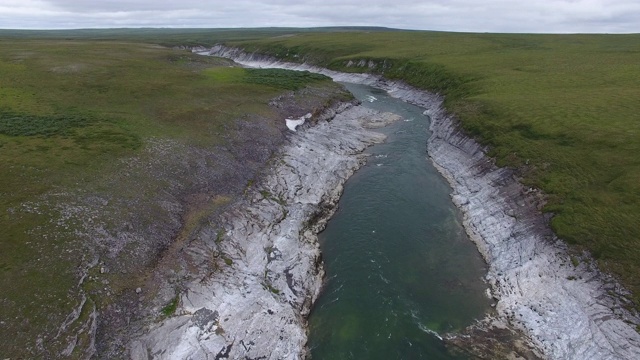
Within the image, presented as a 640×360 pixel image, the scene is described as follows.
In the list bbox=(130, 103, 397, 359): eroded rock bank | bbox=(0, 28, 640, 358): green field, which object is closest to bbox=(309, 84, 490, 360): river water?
bbox=(130, 103, 397, 359): eroded rock bank

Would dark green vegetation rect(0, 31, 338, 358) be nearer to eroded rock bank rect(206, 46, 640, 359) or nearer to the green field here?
the green field

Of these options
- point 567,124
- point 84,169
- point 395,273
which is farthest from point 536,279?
point 84,169

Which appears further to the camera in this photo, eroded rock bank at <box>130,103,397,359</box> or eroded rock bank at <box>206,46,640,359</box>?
eroded rock bank at <box>206,46,640,359</box>

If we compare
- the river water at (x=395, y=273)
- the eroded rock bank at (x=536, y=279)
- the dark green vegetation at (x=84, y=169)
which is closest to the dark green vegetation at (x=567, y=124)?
the eroded rock bank at (x=536, y=279)

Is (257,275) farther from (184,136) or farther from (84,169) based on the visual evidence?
(184,136)

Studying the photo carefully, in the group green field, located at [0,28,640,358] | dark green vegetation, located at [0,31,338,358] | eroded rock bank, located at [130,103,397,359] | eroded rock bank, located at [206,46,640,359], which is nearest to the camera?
dark green vegetation, located at [0,31,338,358]

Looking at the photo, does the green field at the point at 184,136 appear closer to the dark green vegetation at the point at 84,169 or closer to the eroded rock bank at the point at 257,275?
the dark green vegetation at the point at 84,169

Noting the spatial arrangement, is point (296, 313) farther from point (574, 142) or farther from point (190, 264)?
point (574, 142)
